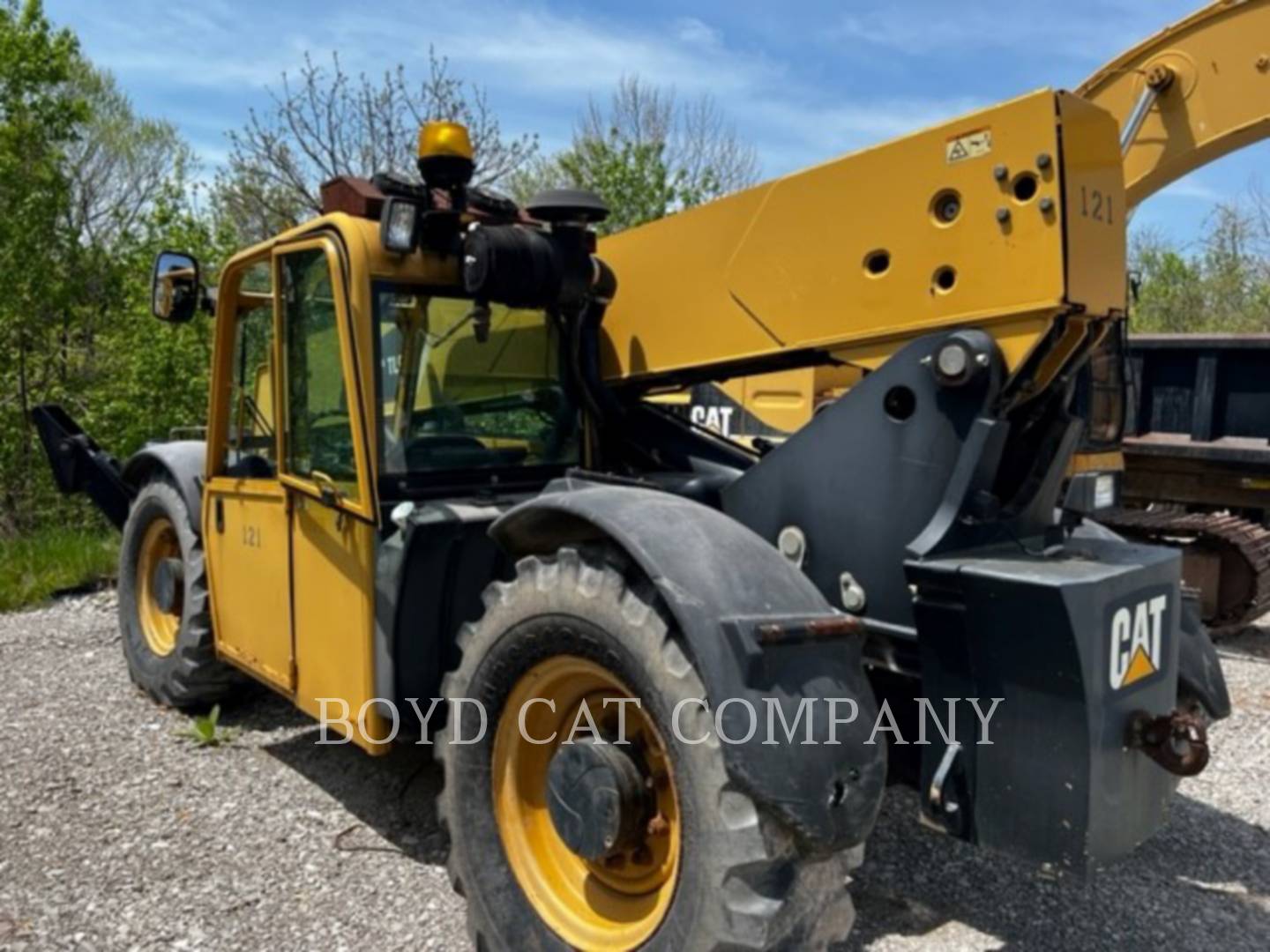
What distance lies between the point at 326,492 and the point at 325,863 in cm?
128

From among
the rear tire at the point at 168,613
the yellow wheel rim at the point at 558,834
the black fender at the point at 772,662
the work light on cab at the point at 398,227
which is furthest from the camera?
the rear tire at the point at 168,613

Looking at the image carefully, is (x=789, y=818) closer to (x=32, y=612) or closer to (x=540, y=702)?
(x=540, y=702)

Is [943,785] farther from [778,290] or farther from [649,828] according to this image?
[778,290]

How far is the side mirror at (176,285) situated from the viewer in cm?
476

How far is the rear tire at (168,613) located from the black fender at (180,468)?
4cm

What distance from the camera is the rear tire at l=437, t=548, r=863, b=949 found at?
2359 millimetres

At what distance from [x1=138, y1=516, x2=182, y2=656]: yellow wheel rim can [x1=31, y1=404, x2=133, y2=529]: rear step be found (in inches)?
22.9

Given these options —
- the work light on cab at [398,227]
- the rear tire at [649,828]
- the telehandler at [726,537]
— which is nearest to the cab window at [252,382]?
the telehandler at [726,537]

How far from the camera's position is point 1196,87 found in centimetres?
525

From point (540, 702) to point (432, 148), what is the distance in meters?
1.87

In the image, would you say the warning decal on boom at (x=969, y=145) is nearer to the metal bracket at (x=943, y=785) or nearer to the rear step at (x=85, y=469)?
the metal bracket at (x=943, y=785)

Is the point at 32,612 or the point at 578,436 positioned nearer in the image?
the point at 578,436

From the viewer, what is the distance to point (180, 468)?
5.20 m

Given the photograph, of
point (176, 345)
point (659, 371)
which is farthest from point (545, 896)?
point (176, 345)
